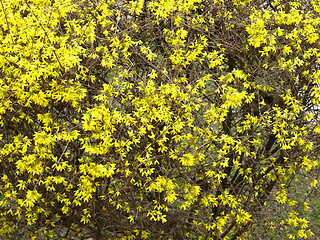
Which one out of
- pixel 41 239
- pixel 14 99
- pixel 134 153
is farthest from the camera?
pixel 41 239

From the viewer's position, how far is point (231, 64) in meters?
4.85

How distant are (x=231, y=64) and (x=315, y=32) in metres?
1.11

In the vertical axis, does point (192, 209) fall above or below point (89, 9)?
below

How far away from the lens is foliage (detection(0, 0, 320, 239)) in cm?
343

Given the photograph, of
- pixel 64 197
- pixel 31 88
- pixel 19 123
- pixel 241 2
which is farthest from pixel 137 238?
pixel 241 2

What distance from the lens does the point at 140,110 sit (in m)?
3.37

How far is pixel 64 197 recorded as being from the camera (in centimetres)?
399

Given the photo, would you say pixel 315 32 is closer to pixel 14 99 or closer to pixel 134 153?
pixel 134 153

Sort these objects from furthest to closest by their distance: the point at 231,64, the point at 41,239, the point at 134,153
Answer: the point at 231,64, the point at 41,239, the point at 134,153

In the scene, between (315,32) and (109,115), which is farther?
(315,32)

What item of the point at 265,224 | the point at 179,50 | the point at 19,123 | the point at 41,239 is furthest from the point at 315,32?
the point at 41,239

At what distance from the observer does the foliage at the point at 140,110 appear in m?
3.43

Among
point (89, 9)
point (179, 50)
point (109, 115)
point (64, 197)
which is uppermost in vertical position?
point (89, 9)

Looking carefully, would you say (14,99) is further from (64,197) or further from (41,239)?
(41,239)
